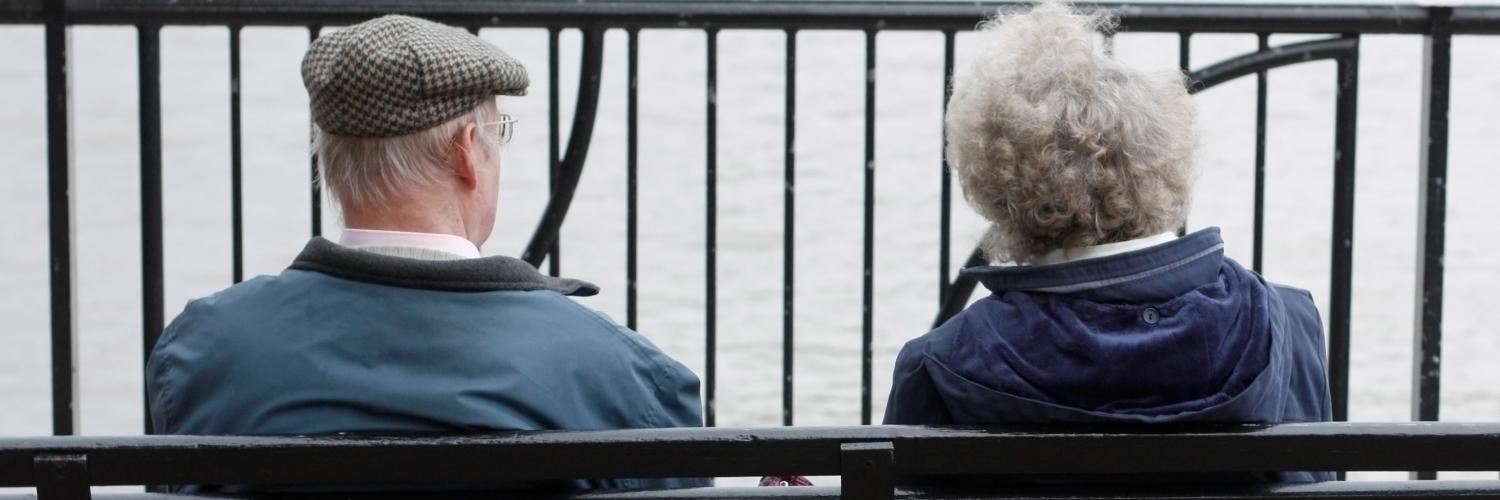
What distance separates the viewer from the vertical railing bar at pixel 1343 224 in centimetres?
340

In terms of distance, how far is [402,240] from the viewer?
201cm

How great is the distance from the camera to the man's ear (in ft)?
6.61

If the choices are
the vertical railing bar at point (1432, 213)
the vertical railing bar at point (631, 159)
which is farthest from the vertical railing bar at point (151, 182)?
the vertical railing bar at point (1432, 213)

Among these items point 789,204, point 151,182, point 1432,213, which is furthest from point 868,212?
point 151,182

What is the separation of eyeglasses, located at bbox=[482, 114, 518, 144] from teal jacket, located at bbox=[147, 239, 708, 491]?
193 mm

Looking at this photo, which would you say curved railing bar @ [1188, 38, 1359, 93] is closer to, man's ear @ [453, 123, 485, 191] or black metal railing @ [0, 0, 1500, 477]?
black metal railing @ [0, 0, 1500, 477]

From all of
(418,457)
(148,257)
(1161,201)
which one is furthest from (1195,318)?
(148,257)

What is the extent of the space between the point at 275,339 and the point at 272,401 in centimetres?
6

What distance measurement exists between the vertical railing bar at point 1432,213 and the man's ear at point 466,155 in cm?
203

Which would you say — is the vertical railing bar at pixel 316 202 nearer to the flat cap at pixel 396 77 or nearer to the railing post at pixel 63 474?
the flat cap at pixel 396 77

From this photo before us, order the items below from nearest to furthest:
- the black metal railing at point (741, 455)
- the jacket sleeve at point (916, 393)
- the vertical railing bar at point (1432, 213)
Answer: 1. the black metal railing at point (741, 455)
2. the jacket sleeve at point (916, 393)
3. the vertical railing bar at point (1432, 213)

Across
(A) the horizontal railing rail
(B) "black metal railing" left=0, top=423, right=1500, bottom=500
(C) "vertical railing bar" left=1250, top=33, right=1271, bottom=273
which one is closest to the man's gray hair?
(B) "black metal railing" left=0, top=423, right=1500, bottom=500

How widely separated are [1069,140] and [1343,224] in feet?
5.42

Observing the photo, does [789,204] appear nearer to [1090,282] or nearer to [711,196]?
[711,196]
